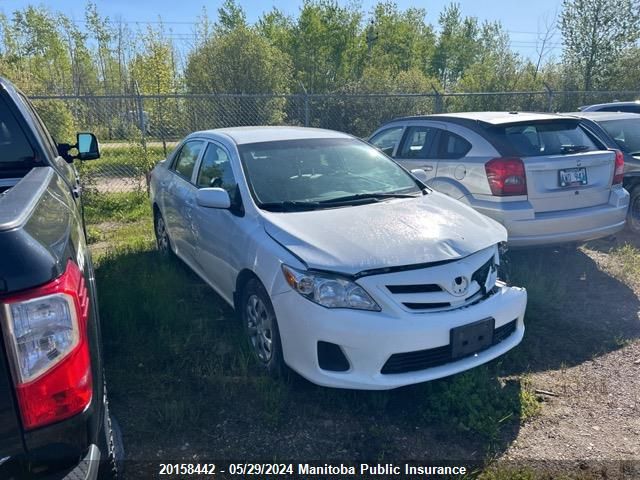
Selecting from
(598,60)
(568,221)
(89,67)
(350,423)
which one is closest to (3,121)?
(350,423)

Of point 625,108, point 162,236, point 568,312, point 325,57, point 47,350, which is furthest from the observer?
point 325,57

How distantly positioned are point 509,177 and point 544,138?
74 cm

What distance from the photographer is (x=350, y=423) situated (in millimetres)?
3004

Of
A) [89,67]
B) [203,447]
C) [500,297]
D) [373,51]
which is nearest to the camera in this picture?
[203,447]

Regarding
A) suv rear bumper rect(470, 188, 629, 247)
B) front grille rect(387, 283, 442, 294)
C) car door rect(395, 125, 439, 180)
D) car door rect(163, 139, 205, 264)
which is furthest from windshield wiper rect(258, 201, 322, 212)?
car door rect(395, 125, 439, 180)

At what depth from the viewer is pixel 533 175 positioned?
190 inches

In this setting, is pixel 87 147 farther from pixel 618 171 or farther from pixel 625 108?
pixel 625 108

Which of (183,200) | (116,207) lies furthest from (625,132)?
(116,207)

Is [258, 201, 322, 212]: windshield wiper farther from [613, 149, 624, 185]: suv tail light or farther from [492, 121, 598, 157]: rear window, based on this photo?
[613, 149, 624, 185]: suv tail light

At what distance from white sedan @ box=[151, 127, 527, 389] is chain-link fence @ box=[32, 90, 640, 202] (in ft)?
17.7

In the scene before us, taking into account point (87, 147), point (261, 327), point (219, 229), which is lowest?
point (261, 327)

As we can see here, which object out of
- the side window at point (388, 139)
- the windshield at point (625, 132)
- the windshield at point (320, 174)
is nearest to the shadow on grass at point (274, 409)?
the windshield at point (320, 174)

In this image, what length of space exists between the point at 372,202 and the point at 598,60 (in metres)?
18.2

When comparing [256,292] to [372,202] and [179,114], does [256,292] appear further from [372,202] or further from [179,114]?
[179,114]
